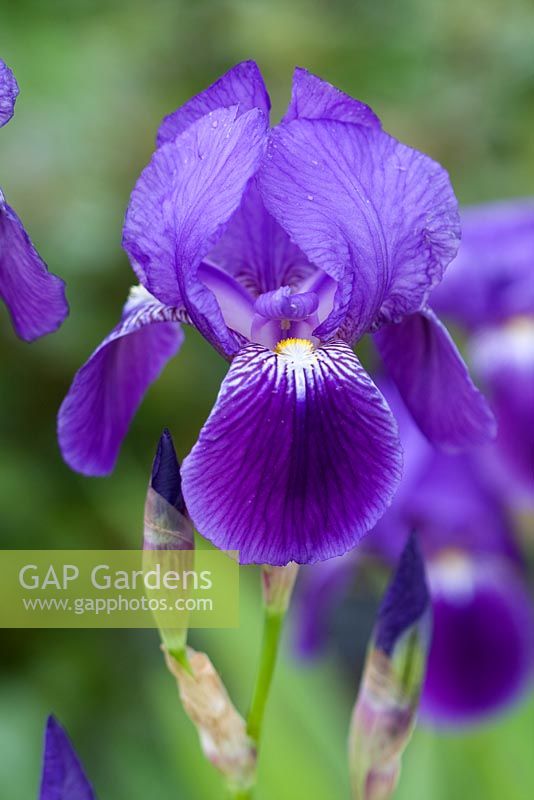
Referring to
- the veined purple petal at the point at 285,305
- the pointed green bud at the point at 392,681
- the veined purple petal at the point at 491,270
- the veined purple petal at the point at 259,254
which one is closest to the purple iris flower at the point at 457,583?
the veined purple petal at the point at 491,270

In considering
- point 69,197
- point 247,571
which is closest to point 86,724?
→ point 247,571

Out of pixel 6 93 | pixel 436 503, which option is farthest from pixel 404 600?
pixel 436 503

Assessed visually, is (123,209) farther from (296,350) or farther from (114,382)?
(296,350)

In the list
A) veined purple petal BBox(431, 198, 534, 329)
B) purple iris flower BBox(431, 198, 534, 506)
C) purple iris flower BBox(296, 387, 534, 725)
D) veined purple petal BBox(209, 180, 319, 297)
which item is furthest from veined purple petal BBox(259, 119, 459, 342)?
veined purple petal BBox(431, 198, 534, 329)

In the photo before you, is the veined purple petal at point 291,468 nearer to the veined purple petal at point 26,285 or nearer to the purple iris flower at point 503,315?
the veined purple petal at point 26,285

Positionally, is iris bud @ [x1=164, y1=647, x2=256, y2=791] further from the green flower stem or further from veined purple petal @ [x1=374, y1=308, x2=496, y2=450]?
veined purple petal @ [x1=374, y1=308, x2=496, y2=450]

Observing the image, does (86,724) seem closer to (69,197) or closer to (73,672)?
(73,672)
